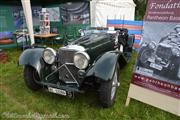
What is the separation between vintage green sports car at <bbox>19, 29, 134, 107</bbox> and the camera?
9.95 ft

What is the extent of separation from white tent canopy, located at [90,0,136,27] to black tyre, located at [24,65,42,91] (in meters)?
6.64

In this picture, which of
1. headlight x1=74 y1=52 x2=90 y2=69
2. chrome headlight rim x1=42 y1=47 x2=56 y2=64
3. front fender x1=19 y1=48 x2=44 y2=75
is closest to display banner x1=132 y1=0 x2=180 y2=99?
headlight x1=74 y1=52 x2=90 y2=69

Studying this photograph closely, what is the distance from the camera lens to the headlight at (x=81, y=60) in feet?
10.3

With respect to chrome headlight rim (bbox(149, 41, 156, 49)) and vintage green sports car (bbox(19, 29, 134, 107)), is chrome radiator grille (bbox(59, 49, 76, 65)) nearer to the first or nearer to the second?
vintage green sports car (bbox(19, 29, 134, 107))

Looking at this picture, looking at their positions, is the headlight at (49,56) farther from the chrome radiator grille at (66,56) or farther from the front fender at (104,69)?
the front fender at (104,69)

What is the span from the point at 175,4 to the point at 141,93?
147cm

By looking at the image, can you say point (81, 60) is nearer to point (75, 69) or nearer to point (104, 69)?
point (75, 69)

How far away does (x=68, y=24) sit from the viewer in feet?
32.1

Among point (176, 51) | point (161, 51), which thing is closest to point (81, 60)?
point (161, 51)

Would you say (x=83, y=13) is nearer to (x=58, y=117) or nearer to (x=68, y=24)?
(x=68, y=24)

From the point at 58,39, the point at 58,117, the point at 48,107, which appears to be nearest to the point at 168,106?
the point at 58,117

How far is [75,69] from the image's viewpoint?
3357 mm

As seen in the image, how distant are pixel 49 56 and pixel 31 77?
0.59 m

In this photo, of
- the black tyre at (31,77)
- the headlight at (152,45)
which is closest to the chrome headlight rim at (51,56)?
the black tyre at (31,77)
